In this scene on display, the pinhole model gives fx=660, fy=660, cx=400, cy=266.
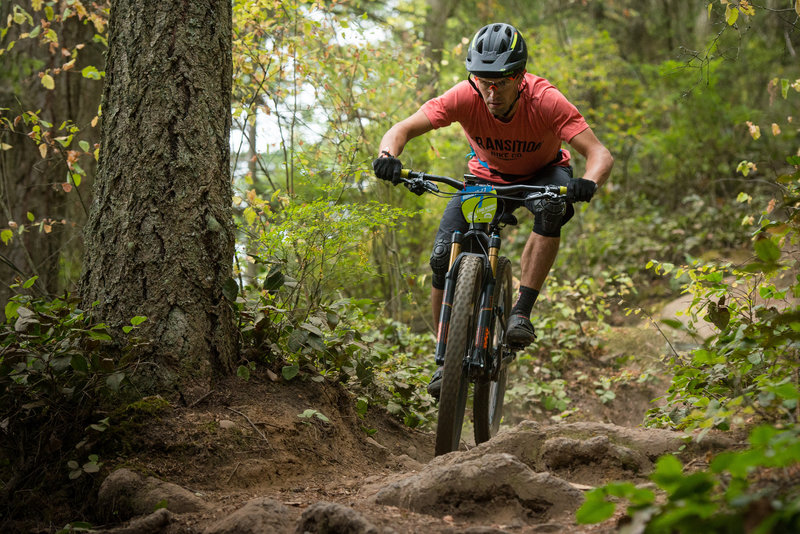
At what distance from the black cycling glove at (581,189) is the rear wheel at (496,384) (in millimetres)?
807

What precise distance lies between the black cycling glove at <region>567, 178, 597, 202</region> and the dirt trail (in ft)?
3.83

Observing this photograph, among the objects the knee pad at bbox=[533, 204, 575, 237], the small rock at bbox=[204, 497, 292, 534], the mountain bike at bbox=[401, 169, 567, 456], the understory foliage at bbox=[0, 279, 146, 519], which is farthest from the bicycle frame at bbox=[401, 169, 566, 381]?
the understory foliage at bbox=[0, 279, 146, 519]

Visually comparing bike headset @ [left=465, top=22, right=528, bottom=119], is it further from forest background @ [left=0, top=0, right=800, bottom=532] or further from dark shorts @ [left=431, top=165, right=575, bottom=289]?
forest background @ [left=0, top=0, right=800, bottom=532]

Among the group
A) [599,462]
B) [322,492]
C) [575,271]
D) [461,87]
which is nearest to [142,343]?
[322,492]

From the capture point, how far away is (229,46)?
143 inches

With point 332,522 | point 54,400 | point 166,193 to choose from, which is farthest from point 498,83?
point 54,400

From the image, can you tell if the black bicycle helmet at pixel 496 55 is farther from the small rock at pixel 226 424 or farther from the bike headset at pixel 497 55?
the small rock at pixel 226 424

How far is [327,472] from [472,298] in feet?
3.87

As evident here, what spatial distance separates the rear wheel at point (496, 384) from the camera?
415 centimetres

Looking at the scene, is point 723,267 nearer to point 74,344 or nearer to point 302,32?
point 74,344

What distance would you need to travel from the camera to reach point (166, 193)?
3279mm

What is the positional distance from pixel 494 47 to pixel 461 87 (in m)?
0.36

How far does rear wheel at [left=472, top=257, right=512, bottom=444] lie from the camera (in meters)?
4.15

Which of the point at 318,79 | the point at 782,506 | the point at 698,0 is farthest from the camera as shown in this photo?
the point at 698,0
